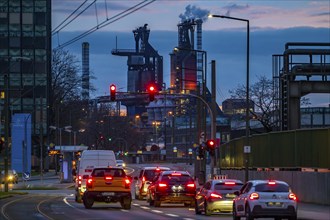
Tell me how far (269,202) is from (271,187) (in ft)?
2.21

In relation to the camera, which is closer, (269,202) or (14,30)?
(269,202)

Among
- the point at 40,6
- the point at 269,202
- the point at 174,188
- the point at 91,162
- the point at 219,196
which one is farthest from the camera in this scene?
the point at 40,6

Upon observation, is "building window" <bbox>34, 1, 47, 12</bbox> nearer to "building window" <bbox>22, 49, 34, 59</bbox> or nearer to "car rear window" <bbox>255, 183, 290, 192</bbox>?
"building window" <bbox>22, 49, 34, 59</bbox>

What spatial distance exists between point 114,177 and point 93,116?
142 metres

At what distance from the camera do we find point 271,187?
95.0 feet

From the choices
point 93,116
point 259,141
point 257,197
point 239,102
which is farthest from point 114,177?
point 93,116

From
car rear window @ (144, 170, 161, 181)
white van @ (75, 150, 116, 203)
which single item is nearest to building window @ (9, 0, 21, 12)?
car rear window @ (144, 170, 161, 181)

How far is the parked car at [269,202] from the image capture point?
1118 inches

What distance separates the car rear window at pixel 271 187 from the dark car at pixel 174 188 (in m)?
11.6

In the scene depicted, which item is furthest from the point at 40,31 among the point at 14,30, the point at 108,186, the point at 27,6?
the point at 108,186

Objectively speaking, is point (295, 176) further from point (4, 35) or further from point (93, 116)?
point (93, 116)

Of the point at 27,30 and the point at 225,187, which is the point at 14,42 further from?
the point at 225,187

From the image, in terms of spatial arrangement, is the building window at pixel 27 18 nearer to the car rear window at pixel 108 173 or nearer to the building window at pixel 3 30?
the building window at pixel 3 30

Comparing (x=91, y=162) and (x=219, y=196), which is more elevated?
(x=91, y=162)
